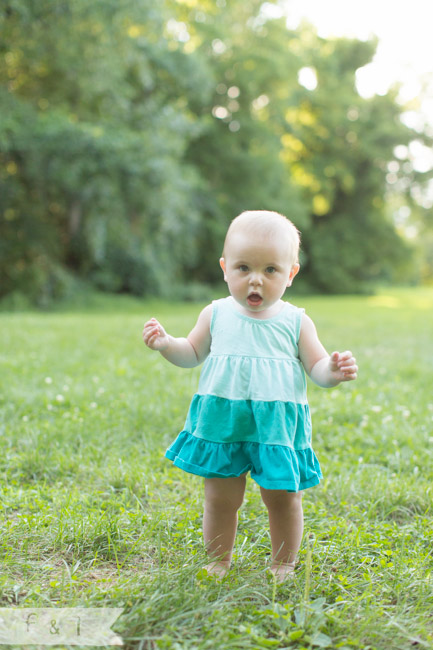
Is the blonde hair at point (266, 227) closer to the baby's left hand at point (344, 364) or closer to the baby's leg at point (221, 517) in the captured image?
the baby's left hand at point (344, 364)

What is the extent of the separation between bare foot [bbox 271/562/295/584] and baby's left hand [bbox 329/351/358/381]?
0.81m

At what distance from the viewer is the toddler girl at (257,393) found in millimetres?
2334

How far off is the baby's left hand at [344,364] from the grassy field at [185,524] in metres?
0.79

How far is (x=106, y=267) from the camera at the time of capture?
22.3m

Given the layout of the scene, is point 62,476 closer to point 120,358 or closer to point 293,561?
point 293,561

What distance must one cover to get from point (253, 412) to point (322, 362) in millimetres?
353

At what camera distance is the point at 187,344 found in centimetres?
259

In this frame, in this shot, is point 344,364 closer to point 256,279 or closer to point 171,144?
point 256,279

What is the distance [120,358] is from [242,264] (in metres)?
4.74

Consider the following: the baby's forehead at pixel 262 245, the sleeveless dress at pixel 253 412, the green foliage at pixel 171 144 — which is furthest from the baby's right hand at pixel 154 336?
the green foliage at pixel 171 144

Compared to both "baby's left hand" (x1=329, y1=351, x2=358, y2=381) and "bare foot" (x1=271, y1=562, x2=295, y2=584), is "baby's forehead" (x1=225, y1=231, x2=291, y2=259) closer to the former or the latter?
"baby's left hand" (x1=329, y1=351, x2=358, y2=381)

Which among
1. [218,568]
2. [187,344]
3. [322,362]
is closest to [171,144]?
[187,344]

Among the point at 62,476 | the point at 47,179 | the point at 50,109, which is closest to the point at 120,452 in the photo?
the point at 62,476

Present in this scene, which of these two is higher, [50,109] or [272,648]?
[50,109]
